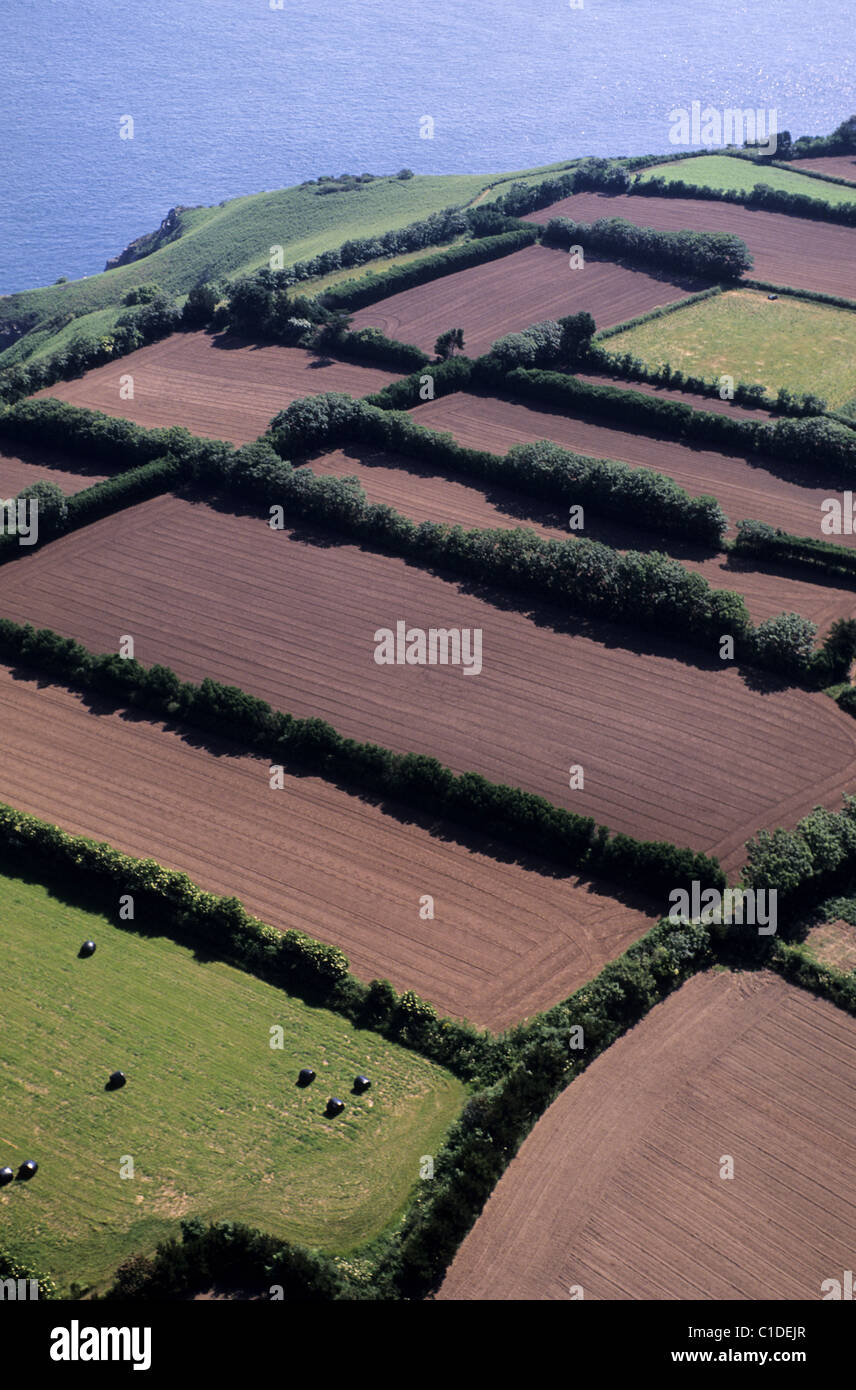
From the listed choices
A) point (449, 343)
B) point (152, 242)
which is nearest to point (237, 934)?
point (449, 343)

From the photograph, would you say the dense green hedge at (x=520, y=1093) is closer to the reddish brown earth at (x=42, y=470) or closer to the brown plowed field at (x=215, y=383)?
the reddish brown earth at (x=42, y=470)

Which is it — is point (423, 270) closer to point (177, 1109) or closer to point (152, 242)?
point (152, 242)

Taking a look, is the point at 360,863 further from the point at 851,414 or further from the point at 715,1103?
the point at 851,414

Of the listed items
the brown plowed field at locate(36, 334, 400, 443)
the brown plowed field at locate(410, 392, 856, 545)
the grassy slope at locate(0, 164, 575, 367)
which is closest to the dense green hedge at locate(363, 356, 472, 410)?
the brown plowed field at locate(410, 392, 856, 545)

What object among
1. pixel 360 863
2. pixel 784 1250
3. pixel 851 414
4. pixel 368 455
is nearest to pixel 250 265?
pixel 368 455
